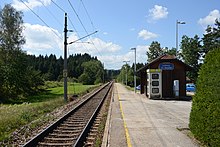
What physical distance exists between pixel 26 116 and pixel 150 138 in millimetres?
7788

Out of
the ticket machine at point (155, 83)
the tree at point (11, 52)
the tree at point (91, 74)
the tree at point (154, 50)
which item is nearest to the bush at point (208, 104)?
the ticket machine at point (155, 83)

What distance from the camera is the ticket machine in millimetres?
29625

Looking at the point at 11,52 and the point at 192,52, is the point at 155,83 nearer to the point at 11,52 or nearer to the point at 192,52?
the point at 11,52

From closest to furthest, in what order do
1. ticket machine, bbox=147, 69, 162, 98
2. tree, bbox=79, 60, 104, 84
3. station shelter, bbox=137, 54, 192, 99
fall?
1. ticket machine, bbox=147, 69, 162, 98
2. station shelter, bbox=137, 54, 192, 99
3. tree, bbox=79, 60, 104, 84

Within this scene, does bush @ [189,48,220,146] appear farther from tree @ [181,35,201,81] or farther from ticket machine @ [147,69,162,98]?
tree @ [181,35,201,81]

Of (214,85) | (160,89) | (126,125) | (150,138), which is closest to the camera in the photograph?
(214,85)

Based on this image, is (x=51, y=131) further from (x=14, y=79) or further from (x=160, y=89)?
(x=14, y=79)

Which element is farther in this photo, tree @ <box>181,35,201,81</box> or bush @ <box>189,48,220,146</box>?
tree @ <box>181,35,201,81</box>

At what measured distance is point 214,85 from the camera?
813 cm

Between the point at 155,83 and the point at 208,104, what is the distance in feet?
70.6

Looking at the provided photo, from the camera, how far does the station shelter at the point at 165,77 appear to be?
2975 cm

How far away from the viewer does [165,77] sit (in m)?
30.0

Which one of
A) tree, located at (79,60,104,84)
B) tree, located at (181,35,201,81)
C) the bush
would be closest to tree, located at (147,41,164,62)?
tree, located at (181,35,201,81)

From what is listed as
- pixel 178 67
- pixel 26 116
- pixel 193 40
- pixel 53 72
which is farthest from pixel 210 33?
pixel 53 72
